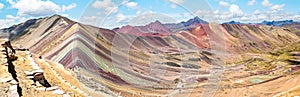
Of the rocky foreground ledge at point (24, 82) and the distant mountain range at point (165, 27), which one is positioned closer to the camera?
the rocky foreground ledge at point (24, 82)

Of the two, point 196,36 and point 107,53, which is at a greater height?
point 196,36

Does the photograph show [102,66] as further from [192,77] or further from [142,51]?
[142,51]

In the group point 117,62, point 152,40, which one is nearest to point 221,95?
point 117,62

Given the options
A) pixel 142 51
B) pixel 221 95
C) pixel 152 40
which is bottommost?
pixel 221 95

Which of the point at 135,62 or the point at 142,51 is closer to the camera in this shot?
the point at 135,62

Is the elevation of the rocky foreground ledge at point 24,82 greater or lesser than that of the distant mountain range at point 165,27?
lesser

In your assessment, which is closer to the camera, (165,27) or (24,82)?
(24,82)

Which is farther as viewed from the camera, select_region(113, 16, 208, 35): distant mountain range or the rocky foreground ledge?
select_region(113, 16, 208, 35): distant mountain range

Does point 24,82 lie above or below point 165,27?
below

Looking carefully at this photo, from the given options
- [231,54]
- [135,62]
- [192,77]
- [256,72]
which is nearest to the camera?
[135,62]

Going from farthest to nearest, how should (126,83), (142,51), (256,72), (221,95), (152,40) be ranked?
1. (152,40)
2. (256,72)
3. (142,51)
4. (221,95)
5. (126,83)

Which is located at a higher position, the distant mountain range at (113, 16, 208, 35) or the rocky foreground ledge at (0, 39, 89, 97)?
the distant mountain range at (113, 16, 208, 35)
